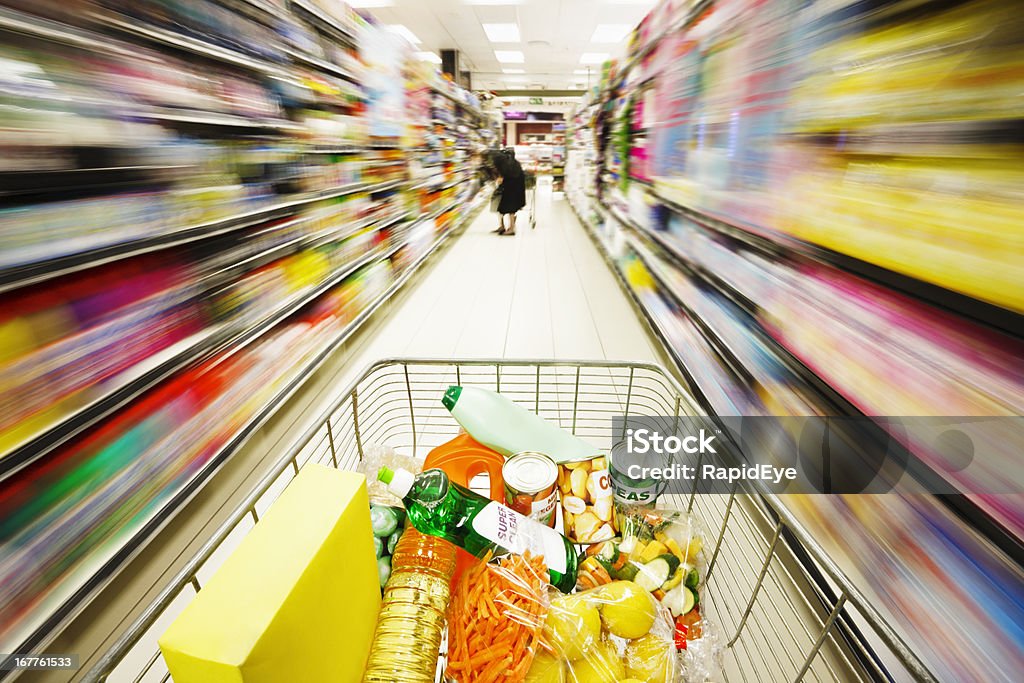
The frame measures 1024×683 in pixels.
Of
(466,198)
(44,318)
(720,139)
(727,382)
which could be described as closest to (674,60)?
(720,139)

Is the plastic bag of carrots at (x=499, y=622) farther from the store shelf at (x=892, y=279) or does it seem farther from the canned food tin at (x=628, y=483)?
the store shelf at (x=892, y=279)

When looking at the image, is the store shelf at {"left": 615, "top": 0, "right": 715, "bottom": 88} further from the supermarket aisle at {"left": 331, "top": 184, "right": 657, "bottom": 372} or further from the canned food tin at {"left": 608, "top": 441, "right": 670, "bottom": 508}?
the canned food tin at {"left": 608, "top": 441, "right": 670, "bottom": 508}

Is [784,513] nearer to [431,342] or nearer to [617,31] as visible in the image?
[431,342]

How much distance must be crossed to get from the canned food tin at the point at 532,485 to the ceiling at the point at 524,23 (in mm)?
5615

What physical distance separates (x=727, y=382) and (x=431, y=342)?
6.70ft

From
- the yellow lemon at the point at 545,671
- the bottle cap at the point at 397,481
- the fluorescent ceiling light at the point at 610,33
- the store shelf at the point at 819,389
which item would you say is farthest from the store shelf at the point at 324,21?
the fluorescent ceiling light at the point at 610,33

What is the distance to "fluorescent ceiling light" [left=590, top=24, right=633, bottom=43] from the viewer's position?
8.12 metres

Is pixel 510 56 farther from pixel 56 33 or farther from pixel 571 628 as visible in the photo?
pixel 571 628

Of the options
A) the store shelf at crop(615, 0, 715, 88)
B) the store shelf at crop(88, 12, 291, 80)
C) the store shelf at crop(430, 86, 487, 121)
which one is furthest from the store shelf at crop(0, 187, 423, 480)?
the store shelf at crop(430, 86, 487, 121)

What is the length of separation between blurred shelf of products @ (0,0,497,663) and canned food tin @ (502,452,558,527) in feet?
3.92

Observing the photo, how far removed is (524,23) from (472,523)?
9476 millimetres

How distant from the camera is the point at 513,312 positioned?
379 centimetres

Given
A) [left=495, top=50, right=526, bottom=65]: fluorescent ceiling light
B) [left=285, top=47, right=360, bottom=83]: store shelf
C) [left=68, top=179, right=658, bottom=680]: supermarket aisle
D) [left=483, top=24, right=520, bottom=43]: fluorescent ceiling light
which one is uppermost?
[left=483, top=24, right=520, bottom=43]: fluorescent ceiling light

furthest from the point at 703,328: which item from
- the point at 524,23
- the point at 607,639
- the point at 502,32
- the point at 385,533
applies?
the point at 502,32
